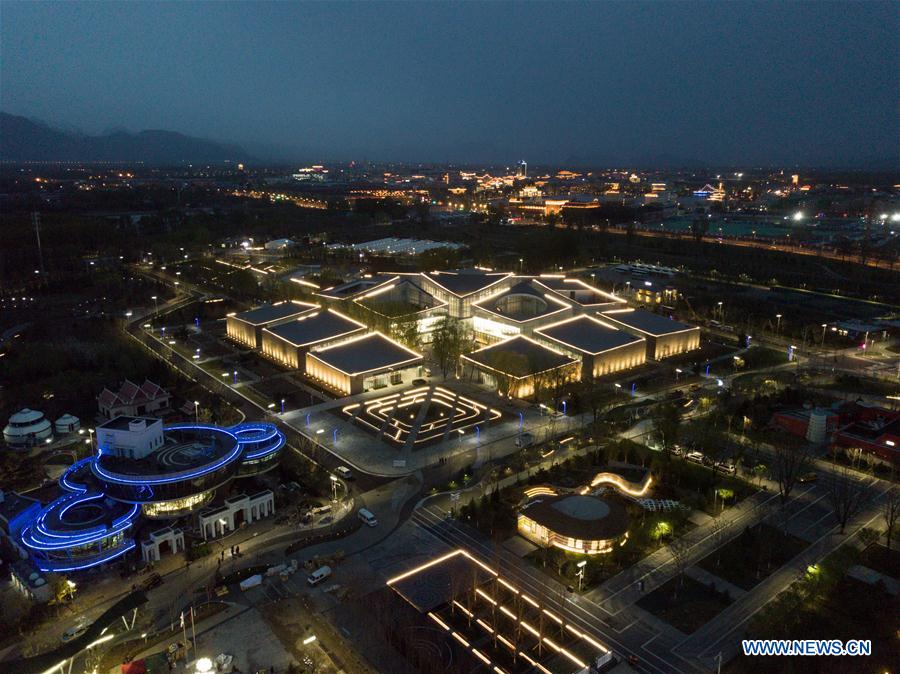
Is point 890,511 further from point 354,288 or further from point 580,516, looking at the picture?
point 354,288

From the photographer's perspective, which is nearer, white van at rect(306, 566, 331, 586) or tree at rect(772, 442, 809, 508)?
white van at rect(306, 566, 331, 586)

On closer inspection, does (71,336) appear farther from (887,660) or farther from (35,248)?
(887,660)

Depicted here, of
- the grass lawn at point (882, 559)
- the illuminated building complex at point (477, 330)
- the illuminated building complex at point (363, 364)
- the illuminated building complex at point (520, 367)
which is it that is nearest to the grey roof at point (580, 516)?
the grass lawn at point (882, 559)

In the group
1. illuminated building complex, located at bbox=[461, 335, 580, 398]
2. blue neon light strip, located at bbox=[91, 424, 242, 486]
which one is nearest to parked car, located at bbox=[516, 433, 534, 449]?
illuminated building complex, located at bbox=[461, 335, 580, 398]

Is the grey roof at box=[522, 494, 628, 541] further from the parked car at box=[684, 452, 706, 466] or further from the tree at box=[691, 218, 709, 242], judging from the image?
the tree at box=[691, 218, 709, 242]

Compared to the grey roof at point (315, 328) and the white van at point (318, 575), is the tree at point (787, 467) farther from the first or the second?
the grey roof at point (315, 328)

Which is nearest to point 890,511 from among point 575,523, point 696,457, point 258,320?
point 696,457

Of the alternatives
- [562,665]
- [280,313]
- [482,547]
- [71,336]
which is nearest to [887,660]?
[562,665]
